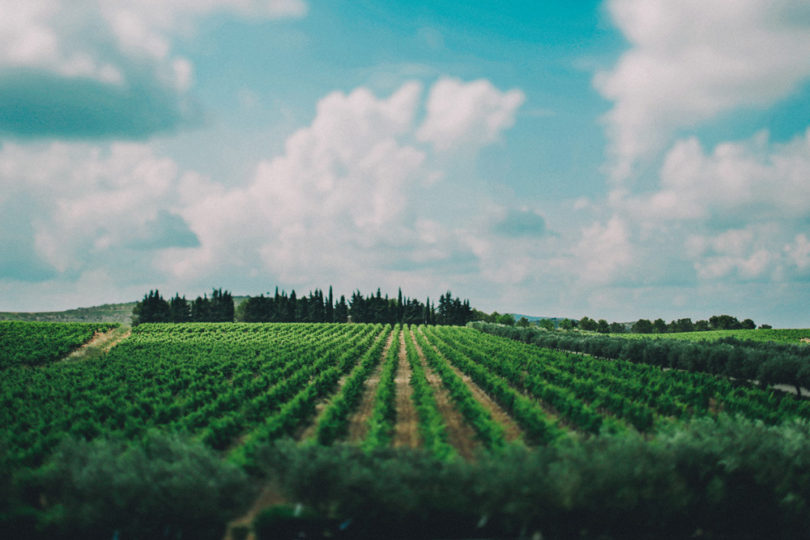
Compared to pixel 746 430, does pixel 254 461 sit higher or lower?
lower

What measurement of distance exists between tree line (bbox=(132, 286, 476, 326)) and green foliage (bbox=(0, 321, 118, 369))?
47729mm

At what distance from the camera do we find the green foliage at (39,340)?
45.0 m

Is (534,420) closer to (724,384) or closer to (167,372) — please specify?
(724,384)

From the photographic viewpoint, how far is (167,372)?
96.9 feet

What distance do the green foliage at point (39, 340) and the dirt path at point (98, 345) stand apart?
70 cm

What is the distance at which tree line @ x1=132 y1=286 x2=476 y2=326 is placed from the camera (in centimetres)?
12288

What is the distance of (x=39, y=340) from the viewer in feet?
185

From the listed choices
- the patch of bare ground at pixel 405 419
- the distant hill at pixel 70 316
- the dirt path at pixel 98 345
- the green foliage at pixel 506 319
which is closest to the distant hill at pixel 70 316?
the distant hill at pixel 70 316

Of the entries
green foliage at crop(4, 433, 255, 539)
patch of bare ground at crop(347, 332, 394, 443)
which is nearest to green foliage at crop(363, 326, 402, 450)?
patch of bare ground at crop(347, 332, 394, 443)

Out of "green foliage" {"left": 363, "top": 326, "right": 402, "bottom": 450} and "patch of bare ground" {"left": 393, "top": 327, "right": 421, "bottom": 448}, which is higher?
"green foliage" {"left": 363, "top": 326, "right": 402, "bottom": 450}

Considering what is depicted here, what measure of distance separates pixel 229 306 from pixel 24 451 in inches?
4826

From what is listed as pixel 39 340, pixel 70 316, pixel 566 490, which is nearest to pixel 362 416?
pixel 566 490

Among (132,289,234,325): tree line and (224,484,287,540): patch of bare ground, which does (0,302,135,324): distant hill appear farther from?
(224,484,287,540): patch of bare ground

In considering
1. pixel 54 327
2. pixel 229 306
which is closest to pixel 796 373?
pixel 54 327
